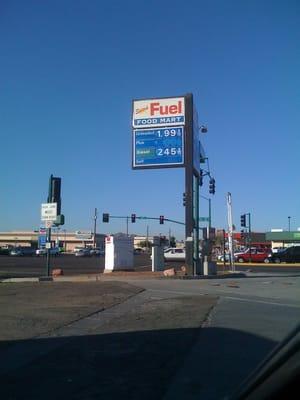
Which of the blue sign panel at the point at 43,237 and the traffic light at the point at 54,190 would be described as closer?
the traffic light at the point at 54,190

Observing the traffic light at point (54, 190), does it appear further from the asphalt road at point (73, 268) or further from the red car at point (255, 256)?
the red car at point (255, 256)

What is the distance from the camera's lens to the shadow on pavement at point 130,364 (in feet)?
22.1

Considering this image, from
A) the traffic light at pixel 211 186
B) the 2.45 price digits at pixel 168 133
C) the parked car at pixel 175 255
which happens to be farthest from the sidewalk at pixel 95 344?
the parked car at pixel 175 255

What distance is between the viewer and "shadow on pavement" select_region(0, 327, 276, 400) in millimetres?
6723

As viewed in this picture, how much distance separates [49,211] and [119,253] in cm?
688

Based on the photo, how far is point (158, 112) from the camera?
33.7 metres

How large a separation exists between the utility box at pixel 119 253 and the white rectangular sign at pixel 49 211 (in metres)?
5.82

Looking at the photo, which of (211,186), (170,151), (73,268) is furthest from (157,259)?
(211,186)

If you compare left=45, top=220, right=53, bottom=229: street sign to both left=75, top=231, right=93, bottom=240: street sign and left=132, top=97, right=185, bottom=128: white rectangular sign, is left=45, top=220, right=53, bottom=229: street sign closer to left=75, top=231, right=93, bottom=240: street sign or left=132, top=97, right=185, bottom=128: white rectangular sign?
left=132, top=97, right=185, bottom=128: white rectangular sign

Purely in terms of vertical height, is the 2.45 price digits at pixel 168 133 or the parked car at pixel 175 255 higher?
the 2.45 price digits at pixel 168 133

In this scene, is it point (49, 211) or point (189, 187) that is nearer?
point (49, 211)

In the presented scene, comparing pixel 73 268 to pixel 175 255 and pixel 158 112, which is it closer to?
pixel 158 112

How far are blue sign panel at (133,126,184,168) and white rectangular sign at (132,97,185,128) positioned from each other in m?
0.38

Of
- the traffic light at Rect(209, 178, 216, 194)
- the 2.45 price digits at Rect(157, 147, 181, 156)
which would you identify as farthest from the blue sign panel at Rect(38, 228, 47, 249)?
the traffic light at Rect(209, 178, 216, 194)
